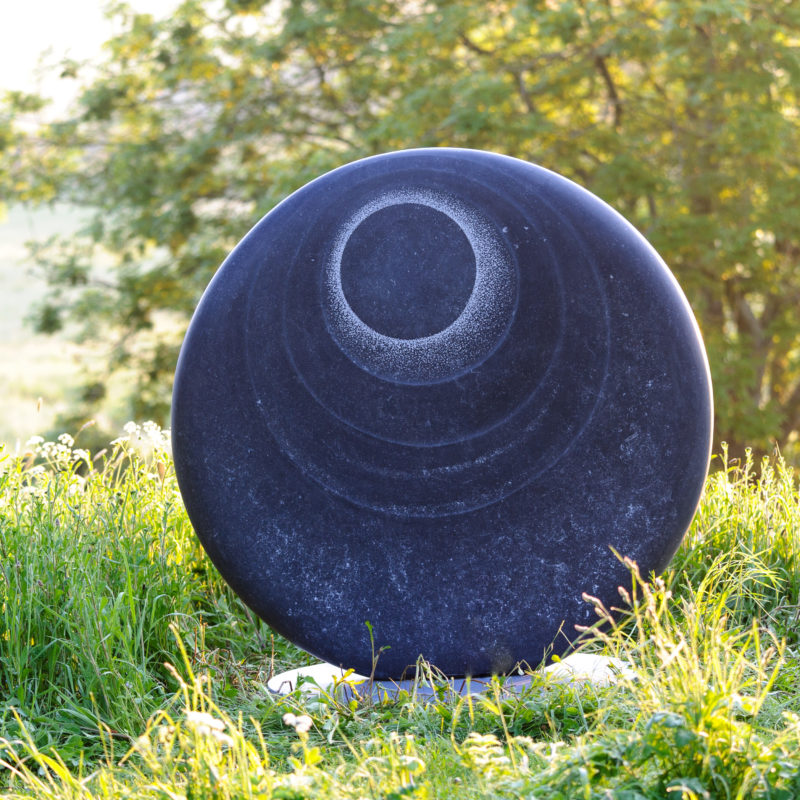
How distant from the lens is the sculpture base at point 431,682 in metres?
2.77

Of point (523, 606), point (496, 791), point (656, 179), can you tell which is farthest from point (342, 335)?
point (656, 179)

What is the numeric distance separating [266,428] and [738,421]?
19.8 feet

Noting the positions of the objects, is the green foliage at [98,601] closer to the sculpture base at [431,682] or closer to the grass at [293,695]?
the grass at [293,695]

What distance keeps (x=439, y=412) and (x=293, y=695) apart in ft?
3.20

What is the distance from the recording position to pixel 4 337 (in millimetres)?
33188

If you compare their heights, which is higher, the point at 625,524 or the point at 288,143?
the point at 288,143

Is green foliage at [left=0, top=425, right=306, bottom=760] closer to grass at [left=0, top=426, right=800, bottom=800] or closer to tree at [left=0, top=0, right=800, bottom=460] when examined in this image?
grass at [left=0, top=426, right=800, bottom=800]

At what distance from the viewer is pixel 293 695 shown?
281 cm

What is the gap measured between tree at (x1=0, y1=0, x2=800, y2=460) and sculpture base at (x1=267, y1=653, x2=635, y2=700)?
5.25 metres

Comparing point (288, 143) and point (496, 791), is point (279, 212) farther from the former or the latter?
point (288, 143)

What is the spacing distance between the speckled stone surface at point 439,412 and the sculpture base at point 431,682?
0.06 metres

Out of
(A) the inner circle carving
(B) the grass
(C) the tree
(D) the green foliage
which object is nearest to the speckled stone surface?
(A) the inner circle carving

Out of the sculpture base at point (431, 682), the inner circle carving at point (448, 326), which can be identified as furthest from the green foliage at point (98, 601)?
the inner circle carving at point (448, 326)

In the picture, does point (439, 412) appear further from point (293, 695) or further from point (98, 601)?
point (98, 601)
